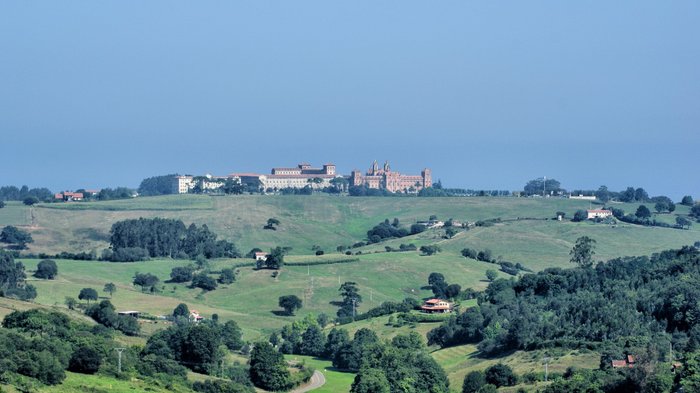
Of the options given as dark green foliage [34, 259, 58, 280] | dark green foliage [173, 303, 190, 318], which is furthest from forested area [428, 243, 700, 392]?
dark green foliage [34, 259, 58, 280]

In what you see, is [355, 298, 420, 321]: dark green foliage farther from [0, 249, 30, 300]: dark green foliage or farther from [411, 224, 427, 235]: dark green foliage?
[411, 224, 427, 235]: dark green foliage

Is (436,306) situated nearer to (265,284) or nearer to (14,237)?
(265,284)

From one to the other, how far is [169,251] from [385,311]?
163ft

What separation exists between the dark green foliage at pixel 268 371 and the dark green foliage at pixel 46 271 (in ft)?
152

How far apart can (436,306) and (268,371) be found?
35.8 metres

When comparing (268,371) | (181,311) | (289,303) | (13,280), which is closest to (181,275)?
(289,303)

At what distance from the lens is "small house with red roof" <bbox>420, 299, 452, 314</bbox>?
108 meters

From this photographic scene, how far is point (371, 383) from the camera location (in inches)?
2813

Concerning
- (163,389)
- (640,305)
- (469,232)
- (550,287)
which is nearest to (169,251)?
(469,232)

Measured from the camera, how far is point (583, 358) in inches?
3044

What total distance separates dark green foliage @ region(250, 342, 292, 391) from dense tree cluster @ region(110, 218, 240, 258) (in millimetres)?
70775

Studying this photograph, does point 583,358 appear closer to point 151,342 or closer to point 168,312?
point 151,342

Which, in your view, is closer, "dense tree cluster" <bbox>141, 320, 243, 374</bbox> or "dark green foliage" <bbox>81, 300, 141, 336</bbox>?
"dense tree cluster" <bbox>141, 320, 243, 374</bbox>

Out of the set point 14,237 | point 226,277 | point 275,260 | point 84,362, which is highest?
point 14,237
